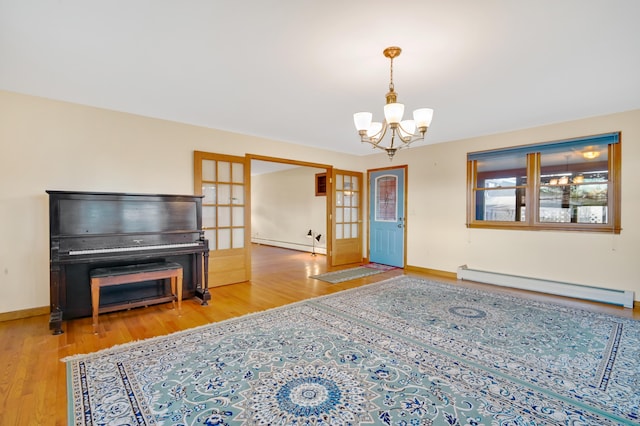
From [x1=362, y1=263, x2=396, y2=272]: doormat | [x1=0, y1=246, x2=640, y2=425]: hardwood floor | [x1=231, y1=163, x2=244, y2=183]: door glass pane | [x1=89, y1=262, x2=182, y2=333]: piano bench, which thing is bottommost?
[x1=0, y1=246, x2=640, y2=425]: hardwood floor

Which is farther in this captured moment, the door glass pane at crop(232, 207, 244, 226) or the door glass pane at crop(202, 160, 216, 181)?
the door glass pane at crop(232, 207, 244, 226)

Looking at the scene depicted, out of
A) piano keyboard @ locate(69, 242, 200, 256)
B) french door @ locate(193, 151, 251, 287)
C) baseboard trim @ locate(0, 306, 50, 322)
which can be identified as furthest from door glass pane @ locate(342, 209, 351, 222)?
baseboard trim @ locate(0, 306, 50, 322)

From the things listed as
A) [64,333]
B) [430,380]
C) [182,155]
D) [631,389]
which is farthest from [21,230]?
[631,389]

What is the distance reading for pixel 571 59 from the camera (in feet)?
8.24

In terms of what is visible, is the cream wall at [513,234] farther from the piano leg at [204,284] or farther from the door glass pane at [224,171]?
the piano leg at [204,284]

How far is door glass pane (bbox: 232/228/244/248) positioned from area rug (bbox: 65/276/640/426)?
1783 mm

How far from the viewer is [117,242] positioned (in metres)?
3.33

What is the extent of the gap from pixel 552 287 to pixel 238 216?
4793 millimetres

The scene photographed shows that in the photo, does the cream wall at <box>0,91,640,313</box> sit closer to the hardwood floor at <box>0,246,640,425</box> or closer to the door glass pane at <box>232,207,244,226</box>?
→ the hardwood floor at <box>0,246,640,425</box>

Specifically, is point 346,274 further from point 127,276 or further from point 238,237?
point 127,276

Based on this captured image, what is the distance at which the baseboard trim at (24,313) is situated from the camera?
3.18 meters

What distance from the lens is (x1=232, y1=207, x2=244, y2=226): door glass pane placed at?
4852 mm

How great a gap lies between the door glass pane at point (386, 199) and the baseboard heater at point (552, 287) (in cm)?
179

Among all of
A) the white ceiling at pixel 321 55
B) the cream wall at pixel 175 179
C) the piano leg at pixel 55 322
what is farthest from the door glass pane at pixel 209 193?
the piano leg at pixel 55 322
